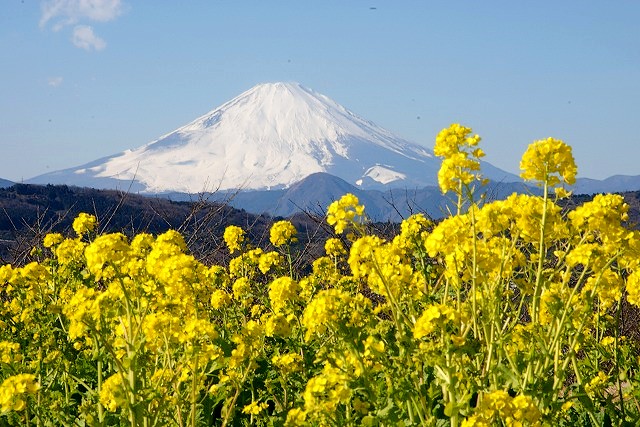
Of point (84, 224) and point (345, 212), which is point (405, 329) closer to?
point (345, 212)

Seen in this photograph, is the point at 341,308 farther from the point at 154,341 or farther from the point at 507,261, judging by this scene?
the point at 154,341

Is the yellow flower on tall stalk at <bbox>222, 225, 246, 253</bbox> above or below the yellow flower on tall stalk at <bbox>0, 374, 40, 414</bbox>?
below

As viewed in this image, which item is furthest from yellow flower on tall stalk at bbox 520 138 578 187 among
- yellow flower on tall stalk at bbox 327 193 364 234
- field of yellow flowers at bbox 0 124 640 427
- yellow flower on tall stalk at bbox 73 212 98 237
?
yellow flower on tall stalk at bbox 73 212 98 237

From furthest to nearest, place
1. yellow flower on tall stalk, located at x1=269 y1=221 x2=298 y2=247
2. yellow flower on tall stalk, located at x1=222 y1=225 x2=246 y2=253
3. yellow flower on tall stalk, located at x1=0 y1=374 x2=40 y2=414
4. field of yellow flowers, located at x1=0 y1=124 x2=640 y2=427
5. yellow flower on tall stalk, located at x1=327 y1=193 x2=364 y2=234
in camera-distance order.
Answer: yellow flower on tall stalk, located at x1=222 y1=225 x2=246 y2=253, yellow flower on tall stalk, located at x1=269 y1=221 x2=298 y2=247, yellow flower on tall stalk, located at x1=327 y1=193 x2=364 y2=234, yellow flower on tall stalk, located at x1=0 y1=374 x2=40 y2=414, field of yellow flowers, located at x1=0 y1=124 x2=640 y2=427

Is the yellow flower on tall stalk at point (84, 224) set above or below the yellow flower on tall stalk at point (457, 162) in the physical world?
below

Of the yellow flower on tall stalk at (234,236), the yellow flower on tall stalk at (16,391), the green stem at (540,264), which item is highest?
the green stem at (540,264)

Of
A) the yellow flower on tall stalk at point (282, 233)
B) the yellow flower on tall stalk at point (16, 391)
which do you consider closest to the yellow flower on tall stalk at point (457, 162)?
the yellow flower on tall stalk at point (16, 391)

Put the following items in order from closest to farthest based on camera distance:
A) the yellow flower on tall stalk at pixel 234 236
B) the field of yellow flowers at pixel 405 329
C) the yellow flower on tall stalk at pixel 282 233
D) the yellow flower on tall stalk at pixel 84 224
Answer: the field of yellow flowers at pixel 405 329 → the yellow flower on tall stalk at pixel 84 224 → the yellow flower on tall stalk at pixel 282 233 → the yellow flower on tall stalk at pixel 234 236

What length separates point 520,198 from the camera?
346 centimetres

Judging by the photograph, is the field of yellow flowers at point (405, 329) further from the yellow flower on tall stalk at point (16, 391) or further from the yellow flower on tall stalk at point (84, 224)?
the yellow flower on tall stalk at point (84, 224)

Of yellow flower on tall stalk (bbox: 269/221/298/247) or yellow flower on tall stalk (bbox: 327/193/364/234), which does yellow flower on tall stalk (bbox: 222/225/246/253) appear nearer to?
yellow flower on tall stalk (bbox: 269/221/298/247)

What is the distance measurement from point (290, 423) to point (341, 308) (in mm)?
592

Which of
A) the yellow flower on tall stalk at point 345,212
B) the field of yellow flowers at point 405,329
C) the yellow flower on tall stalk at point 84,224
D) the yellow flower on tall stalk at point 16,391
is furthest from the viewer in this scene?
the yellow flower on tall stalk at point 84,224

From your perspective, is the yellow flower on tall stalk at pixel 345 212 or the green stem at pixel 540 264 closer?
the green stem at pixel 540 264
